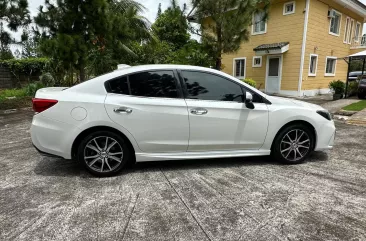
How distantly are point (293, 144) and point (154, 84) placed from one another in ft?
7.89

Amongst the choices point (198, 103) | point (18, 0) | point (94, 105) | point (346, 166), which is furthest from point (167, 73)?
point (18, 0)

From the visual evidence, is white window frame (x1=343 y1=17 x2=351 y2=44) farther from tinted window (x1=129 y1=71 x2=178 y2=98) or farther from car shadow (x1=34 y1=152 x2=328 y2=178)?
tinted window (x1=129 y1=71 x2=178 y2=98)

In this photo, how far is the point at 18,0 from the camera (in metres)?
8.84

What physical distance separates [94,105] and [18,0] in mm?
8057

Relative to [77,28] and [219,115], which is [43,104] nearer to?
[219,115]

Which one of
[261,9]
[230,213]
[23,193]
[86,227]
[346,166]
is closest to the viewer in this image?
[86,227]

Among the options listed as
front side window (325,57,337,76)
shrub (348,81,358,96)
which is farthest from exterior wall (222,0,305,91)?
front side window (325,57,337,76)

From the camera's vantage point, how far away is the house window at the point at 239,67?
57.1ft

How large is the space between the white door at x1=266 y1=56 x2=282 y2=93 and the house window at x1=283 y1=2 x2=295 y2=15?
2507mm

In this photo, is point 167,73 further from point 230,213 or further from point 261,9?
point 261,9

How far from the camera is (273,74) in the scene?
1570 centimetres

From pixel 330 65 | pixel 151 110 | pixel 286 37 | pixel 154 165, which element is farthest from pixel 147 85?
pixel 330 65

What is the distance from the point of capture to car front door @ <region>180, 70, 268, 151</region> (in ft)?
12.2

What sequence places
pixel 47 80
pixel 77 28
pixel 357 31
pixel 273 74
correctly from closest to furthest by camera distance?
pixel 77 28 → pixel 47 80 → pixel 273 74 → pixel 357 31
